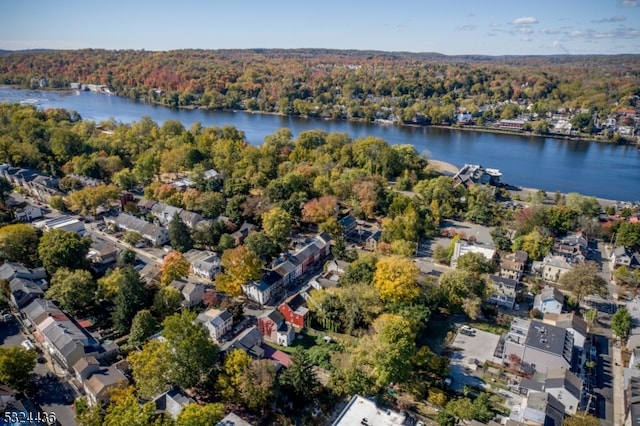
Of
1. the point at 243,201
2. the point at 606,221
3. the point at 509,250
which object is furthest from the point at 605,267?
the point at 243,201

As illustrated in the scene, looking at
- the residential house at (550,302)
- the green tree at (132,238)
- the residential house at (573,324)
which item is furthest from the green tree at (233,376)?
the residential house at (550,302)

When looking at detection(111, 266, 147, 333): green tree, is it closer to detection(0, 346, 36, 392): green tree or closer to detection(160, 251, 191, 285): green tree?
detection(160, 251, 191, 285): green tree

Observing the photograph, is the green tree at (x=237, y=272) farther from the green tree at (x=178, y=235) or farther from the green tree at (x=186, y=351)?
the green tree at (x=186, y=351)

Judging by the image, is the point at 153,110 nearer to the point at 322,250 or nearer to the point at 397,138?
the point at 397,138

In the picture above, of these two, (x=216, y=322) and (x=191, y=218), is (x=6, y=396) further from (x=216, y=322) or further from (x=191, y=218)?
(x=191, y=218)

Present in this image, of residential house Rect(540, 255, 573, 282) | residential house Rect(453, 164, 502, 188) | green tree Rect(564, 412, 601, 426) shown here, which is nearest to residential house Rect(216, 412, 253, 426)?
green tree Rect(564, 412, 601, 426)

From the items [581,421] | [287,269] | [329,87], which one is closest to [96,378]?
[287,269]
